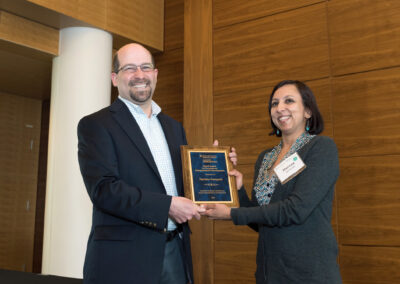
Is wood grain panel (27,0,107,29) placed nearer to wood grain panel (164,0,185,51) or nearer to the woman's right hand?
wood grain panel (164,0,185,51)

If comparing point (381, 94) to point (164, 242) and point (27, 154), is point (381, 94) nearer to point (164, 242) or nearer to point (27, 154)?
point (164, 242)

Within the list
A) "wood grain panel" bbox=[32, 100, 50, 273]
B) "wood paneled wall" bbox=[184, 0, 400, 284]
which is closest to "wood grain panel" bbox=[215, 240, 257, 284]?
"wood paneled wall" bbox=[184, 0, 400, 284]

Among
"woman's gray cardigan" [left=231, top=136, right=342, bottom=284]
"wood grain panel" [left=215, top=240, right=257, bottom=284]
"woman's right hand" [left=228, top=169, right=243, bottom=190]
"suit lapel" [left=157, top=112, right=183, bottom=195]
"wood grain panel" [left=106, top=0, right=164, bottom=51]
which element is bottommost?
"wood grain panel" [left=215, top=240, right=257, bottom=284]

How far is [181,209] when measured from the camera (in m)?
1.73

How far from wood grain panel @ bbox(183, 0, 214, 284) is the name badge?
2199 millimetres

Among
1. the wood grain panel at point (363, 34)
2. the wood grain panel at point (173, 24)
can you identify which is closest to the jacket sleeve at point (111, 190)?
the wood grain panel at point (363, 34)

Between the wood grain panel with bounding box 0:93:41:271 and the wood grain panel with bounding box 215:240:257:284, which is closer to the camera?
the wood grain panel with bounding box 215:240:257:284

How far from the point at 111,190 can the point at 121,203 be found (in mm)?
65

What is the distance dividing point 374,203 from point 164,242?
2.02 meters

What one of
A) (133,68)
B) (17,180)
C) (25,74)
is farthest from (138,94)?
(17,180)

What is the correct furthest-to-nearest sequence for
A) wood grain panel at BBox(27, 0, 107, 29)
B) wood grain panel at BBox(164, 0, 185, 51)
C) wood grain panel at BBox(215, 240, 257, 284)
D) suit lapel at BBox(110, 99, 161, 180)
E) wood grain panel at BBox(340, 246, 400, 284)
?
wood grain panel at BBox(164, 0, 185, 51) → wood grain panel at BBox(27, 0, 107, 29) → wood grain panel at BBox(215, 240, 257, 284) → wood grain panel at BBox(340, 246, 400, 284) → suit lapel at BBox(110, 99, 161, 180)

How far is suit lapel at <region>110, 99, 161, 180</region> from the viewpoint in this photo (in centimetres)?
179

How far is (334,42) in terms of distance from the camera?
3463 mm

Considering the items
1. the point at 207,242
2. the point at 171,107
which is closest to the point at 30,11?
the point at 171,107
